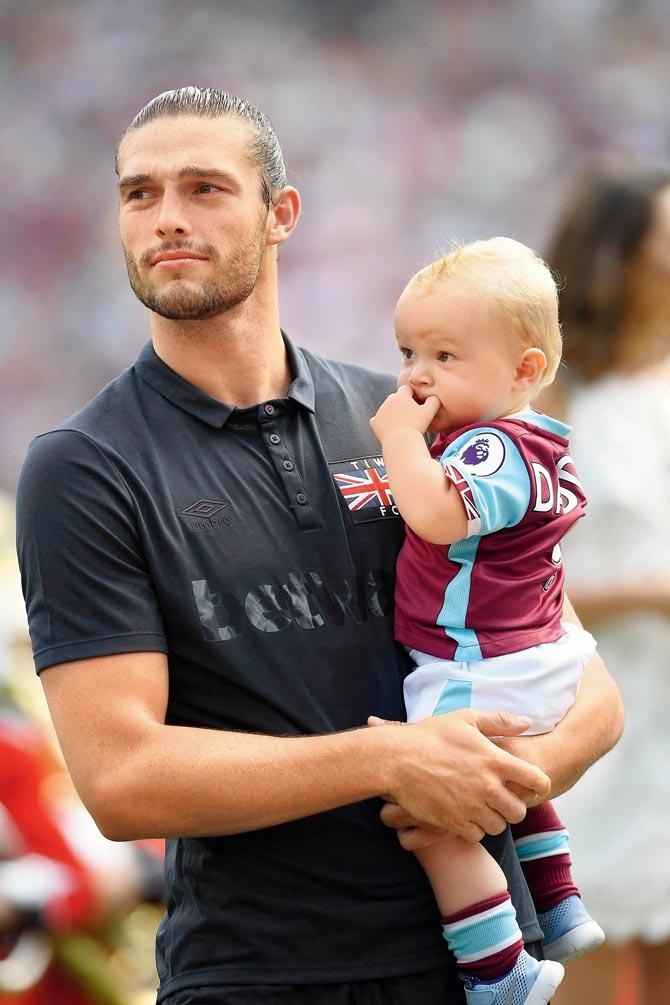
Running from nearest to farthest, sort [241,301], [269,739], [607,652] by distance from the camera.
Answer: [269,739] < [241,301] < [607,652]

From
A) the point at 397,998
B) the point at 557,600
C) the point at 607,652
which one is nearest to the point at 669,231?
the point at 607,652

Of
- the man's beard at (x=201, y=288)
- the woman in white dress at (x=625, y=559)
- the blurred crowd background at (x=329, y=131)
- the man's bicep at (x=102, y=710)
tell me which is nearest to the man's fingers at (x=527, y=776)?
the man's bicep at (x=102, y=710)

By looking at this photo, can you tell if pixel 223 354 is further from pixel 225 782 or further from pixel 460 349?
pixel 225 782

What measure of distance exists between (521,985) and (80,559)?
760 mm

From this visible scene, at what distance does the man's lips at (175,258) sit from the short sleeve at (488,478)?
1.39ft

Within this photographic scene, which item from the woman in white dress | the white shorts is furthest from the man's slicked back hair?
the woman in white dress

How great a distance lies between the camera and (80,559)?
5.41 ft

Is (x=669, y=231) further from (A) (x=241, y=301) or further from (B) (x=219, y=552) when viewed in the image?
(B) (x=219, y=552)

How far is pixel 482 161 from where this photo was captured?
702 centimetres

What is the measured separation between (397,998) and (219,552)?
0.61 metres

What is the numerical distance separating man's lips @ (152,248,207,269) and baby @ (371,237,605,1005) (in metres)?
0.29

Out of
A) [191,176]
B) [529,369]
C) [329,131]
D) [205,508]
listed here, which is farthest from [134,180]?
[329,131]

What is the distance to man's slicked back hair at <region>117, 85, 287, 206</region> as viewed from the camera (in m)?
1.89

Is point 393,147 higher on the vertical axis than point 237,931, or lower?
higher
